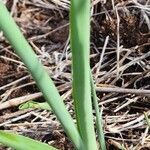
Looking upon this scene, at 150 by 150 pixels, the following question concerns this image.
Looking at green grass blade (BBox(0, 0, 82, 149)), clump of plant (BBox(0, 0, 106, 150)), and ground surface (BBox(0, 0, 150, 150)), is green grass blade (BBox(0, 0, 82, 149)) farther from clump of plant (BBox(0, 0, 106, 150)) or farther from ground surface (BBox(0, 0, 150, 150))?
ground surface (BBox(0, 0, 150, 150))

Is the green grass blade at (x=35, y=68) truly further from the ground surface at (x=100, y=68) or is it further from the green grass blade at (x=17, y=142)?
the ground surface at (x=100, y=68)

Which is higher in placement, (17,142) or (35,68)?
(35,68)

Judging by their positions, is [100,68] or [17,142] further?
→ [100,68]

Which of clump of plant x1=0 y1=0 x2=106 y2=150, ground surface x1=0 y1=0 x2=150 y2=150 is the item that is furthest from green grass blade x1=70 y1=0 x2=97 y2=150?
ground surface x1=0 y1=0 x2=150 y2=150

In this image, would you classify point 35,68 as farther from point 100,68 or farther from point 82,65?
point 100,68

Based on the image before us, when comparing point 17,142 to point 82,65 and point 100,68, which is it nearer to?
point 82,65

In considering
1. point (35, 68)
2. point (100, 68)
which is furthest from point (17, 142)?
point (100, 68)

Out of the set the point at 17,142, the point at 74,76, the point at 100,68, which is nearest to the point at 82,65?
the point at 74,76
